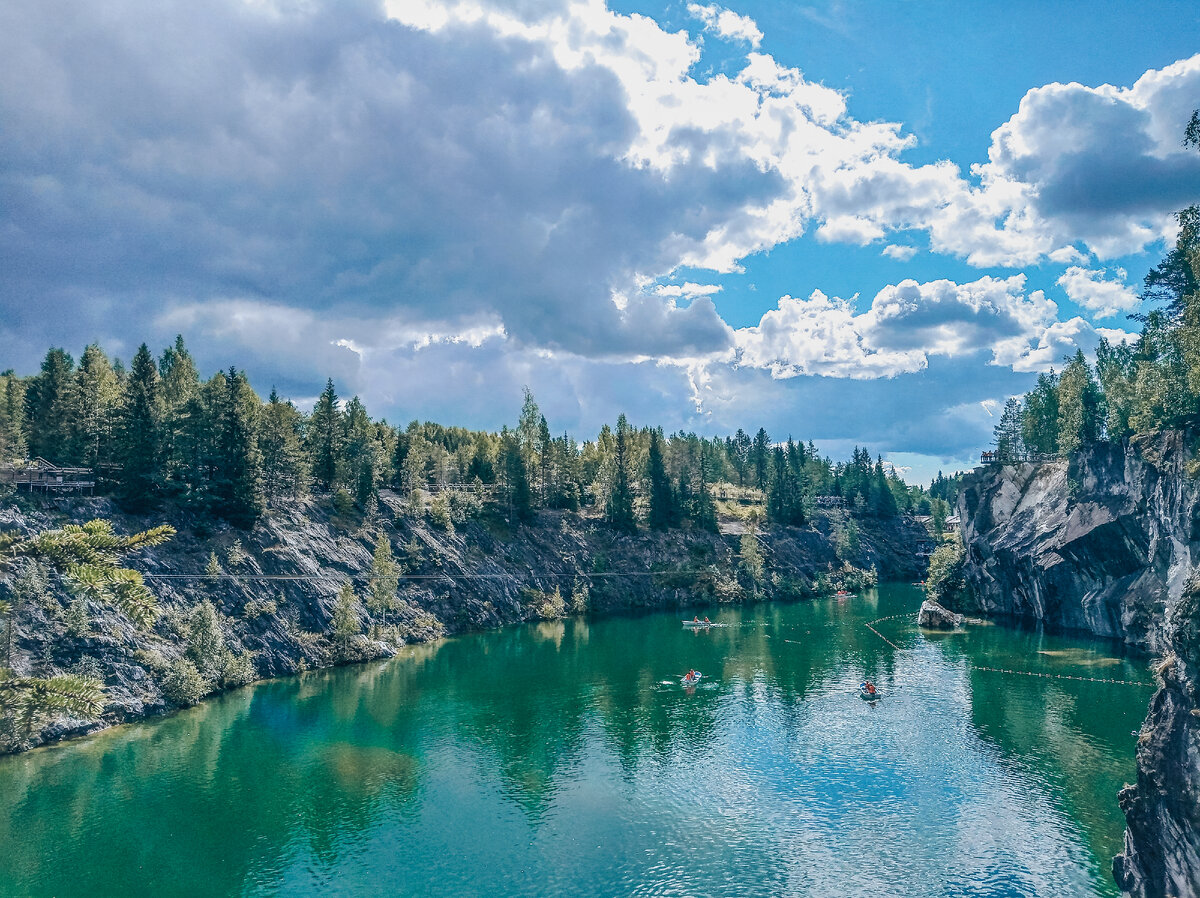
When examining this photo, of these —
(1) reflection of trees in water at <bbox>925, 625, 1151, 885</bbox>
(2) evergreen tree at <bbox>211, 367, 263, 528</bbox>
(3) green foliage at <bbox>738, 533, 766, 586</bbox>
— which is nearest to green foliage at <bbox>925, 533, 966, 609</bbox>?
(1) reflection of trees in water at <bbox>925, 625, 1151, 885</bbox>

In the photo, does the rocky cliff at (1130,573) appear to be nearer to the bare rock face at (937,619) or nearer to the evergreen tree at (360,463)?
the bare rock face at (937,619)

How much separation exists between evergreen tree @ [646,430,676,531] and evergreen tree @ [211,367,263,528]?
91414 millimetres

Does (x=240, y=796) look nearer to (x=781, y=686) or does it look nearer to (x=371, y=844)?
(x=371, y=844)

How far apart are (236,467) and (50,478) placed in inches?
777

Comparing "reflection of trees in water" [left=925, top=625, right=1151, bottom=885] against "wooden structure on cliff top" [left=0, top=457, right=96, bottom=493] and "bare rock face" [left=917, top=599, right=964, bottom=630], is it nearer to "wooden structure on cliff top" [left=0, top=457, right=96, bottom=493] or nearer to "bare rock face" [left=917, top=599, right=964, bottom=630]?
"bare rock face" [left=917, top=599, right=964, bottom=630]

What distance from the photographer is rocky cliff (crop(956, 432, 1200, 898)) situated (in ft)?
106

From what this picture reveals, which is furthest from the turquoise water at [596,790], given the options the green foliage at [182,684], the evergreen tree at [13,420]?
the evergreen tree at [13,420]

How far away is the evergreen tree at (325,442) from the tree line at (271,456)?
19 centimetres

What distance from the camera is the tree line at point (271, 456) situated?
8988 centimetres

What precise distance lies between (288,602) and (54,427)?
1605 inches

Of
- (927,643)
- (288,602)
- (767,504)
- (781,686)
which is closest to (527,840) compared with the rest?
(781,686)

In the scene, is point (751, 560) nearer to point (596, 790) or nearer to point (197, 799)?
point (596, 790)

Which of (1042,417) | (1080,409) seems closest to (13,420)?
(1080,409)

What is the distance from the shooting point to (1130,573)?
97938mm
